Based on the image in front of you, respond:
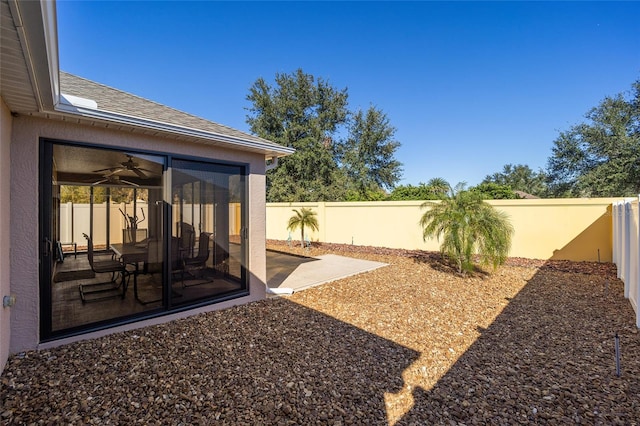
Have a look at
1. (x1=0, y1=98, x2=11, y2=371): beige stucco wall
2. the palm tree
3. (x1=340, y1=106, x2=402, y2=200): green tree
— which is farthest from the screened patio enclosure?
(x1=340, y1=106, x2=402, y2=200): green tree

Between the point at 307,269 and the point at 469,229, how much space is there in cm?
439

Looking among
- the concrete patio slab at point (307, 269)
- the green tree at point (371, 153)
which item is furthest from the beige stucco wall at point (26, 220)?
the green tree at point (371, 153)

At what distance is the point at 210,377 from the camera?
318 centimetres

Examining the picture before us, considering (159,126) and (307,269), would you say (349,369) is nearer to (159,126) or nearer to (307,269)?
(159,126)

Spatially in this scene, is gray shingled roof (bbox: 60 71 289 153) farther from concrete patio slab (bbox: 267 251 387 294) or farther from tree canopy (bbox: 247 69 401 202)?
tree canopy (bbox: 247 69 401 202)

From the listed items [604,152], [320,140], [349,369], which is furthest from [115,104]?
[604,152]

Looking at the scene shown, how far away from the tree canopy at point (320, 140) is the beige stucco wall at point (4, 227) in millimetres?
16783

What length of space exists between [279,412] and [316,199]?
57.7ft

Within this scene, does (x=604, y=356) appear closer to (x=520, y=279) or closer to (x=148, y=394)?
(x=520, y=279)

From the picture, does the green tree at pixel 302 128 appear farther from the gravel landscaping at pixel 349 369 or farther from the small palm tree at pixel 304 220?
the gravel landscaping at pixel 349 369

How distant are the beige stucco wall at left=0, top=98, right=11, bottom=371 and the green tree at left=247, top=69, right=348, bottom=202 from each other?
1681cm

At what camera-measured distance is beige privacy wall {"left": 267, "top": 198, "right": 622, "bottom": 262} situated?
29.8 ft

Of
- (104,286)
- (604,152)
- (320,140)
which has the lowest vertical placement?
(104,286)

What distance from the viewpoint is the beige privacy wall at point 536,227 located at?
9094 millimetres
